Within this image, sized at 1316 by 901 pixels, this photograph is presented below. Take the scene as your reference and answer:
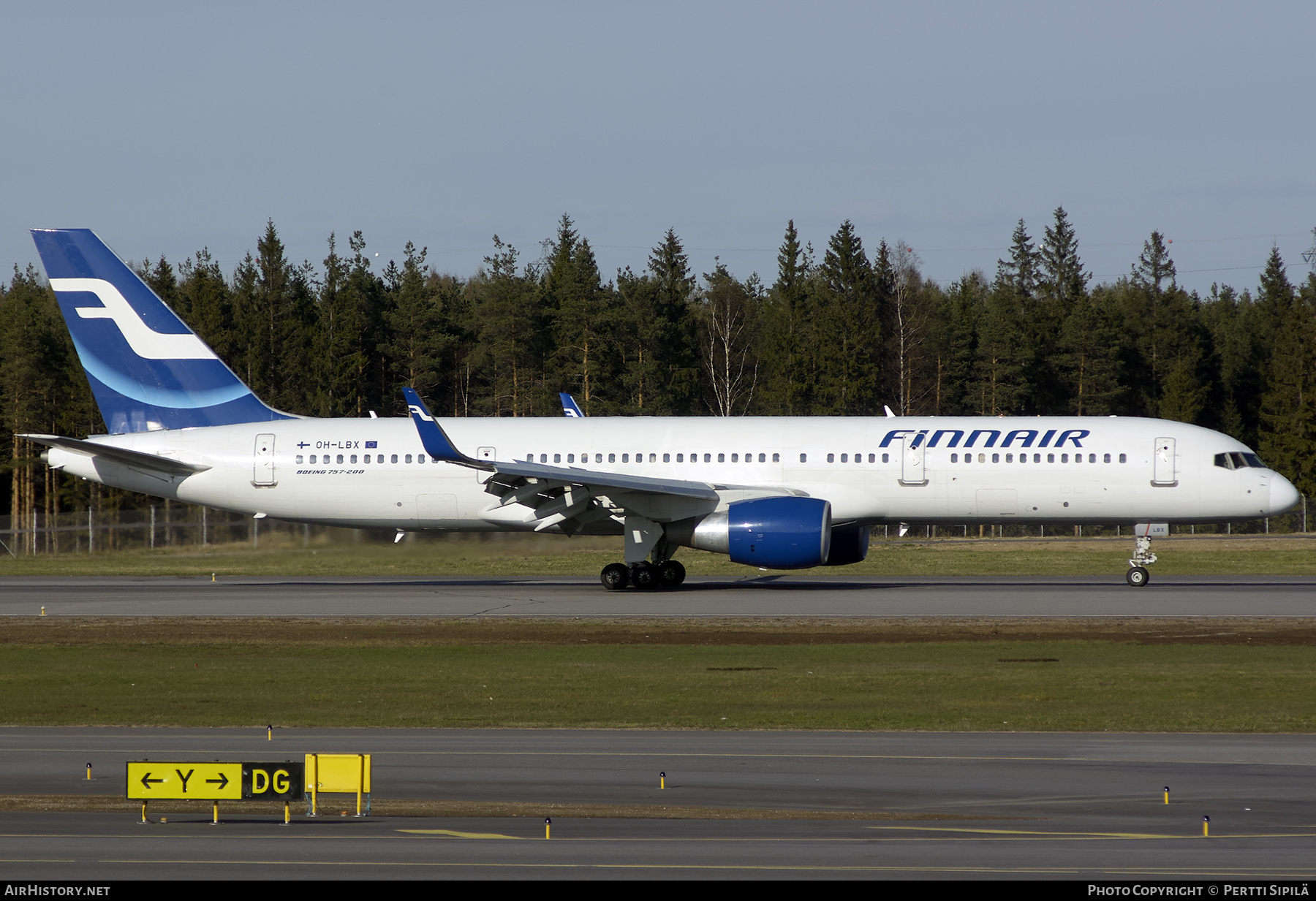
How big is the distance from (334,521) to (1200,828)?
2609cm

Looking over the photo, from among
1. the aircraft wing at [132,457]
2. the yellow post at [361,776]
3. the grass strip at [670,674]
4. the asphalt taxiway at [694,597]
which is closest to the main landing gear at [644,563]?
the asphalt taxiway at [694,597]

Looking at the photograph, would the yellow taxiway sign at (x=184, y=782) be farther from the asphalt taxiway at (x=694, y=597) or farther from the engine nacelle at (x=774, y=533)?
the engine nacelle at (x=774, y=533)

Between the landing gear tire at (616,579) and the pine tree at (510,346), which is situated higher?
the pine tree at (510,346)

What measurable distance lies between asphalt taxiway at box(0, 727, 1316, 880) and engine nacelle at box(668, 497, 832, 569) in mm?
14328

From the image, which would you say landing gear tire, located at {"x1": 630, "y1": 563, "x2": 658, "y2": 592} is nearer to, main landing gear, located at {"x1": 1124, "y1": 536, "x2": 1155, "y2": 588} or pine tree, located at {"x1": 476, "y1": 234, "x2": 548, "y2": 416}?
main landing gear, located at {"x1": 1124, "y1": 536, "x2": 1155, "y2": 588}

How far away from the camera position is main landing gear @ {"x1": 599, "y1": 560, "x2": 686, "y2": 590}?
31.3m

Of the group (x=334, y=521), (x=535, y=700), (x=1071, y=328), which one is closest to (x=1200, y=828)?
(x=535, y=700)

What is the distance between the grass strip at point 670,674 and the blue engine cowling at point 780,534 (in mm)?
4153

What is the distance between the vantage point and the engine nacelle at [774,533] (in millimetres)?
28422

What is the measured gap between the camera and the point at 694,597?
29.8m

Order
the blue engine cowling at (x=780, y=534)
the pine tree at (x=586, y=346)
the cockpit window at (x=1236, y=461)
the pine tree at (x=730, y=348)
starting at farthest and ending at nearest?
the pine tree at (x=730, y=348)
the pine tree at (x=586, y=346)
the cockpit window at (x=1236, y=461)
the blue engine cowling at (x=780, y=534)
